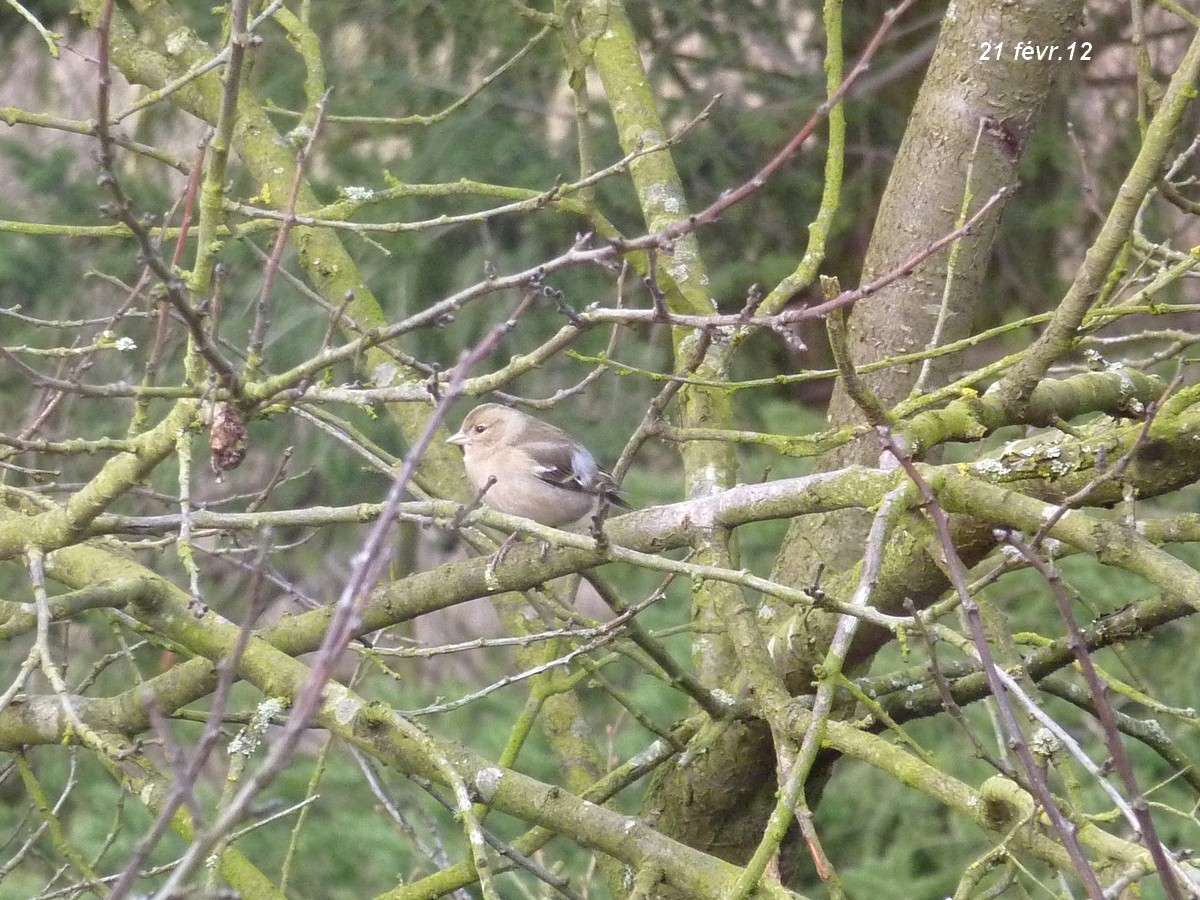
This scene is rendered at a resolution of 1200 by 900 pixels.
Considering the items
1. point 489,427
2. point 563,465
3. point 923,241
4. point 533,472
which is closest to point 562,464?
point 563,465

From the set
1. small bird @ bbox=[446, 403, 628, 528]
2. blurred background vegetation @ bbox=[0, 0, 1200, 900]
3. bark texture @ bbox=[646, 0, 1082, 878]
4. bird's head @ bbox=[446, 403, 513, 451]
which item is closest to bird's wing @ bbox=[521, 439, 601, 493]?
small bird @ bbox=[446, 403, 628, 528]

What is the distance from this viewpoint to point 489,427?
598 centimetres

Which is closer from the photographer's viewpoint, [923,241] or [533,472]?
[923,241]

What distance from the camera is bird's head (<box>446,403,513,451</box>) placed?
5.92 m

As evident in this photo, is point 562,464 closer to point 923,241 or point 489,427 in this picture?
point 489,427

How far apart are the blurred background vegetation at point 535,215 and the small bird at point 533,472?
5.03 ft

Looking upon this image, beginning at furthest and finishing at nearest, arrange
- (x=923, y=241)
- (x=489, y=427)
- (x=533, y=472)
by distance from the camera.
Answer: (x=489, y=427) < (x=533, y=472) < (x=923, y=241)

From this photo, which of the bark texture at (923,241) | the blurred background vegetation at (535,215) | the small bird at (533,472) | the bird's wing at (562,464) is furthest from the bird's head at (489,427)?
the bark texture at (923,241)

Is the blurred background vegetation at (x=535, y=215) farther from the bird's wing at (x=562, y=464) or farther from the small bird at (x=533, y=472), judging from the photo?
the bird's wing at (x=562, y=464)

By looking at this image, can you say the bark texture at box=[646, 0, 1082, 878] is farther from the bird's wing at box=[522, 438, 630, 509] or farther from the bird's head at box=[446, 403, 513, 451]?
the bird's head at box=[446, 403, 513, 451]

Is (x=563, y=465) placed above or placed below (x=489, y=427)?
below

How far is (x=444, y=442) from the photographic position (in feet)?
15.6

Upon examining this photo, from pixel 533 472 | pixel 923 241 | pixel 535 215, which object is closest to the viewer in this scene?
pixel 923 241

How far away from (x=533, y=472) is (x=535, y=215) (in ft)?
8.35
